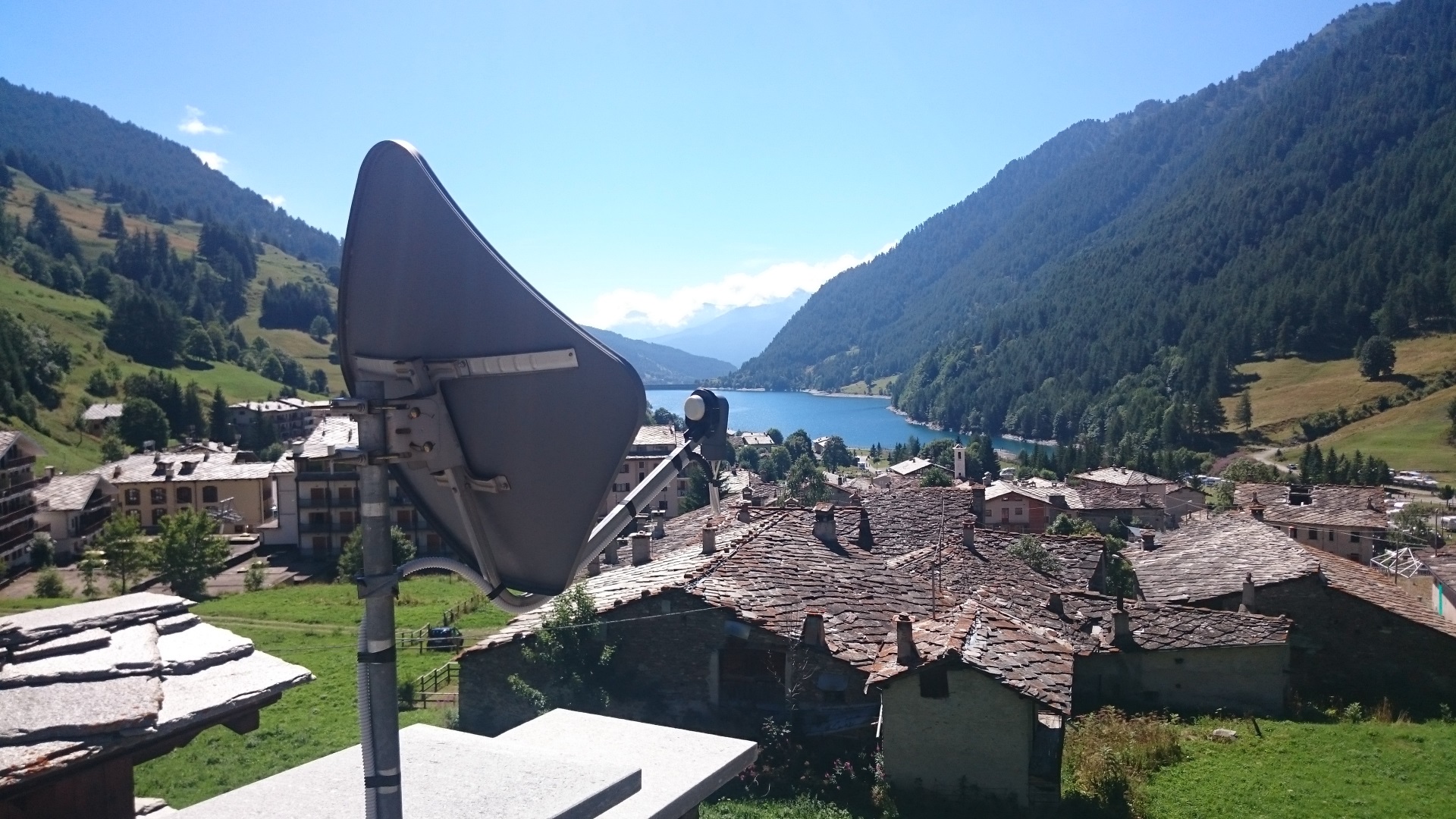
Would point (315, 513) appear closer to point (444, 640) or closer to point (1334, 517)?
point (444, 640)

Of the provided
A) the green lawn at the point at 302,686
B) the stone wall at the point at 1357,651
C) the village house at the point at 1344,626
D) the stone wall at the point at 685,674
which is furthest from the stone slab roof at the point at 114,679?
the village house at the point at 1344,626

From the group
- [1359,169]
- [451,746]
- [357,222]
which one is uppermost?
[1359,169]

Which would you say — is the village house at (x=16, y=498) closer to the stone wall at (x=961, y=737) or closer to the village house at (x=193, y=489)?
the village house at (x=193, y=489)

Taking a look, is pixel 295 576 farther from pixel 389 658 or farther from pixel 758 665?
pixel 389 658

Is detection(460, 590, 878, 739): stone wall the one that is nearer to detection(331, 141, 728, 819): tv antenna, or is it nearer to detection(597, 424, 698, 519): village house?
detection(331, 141, 728, 819): tv antenna

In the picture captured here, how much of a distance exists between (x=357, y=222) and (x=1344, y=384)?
489 feet

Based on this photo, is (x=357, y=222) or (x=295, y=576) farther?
(x=295, y=576)

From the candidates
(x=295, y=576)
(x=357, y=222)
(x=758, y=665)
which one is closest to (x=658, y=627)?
(x=758, y=665)

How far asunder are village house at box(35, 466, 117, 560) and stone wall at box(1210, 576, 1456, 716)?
60765 millimetres

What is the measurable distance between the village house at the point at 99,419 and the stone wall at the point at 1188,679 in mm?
90020

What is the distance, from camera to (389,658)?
239 cm

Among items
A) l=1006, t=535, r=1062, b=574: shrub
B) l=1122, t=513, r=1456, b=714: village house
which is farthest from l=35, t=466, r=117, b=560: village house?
l=1122, t=513, r=1456, b=714: village house

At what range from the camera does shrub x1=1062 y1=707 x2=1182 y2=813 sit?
12117mm

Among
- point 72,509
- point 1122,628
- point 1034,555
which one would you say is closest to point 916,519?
point 1034,555
